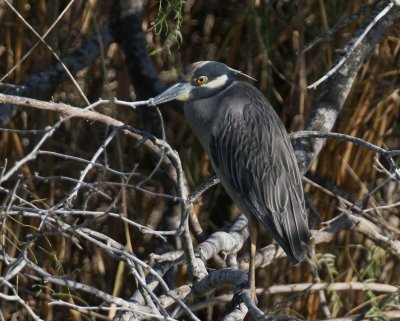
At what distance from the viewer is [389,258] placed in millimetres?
3834

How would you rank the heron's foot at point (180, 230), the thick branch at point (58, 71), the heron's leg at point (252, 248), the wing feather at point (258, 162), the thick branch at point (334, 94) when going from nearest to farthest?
the heron's foot at point (180, 230) → the heron's leg at point (252, 248) → the wing feather at point (258, 162) → the thick branch at point (334, 94) → the thick branch at point (58, 71)

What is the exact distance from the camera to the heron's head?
3.04m

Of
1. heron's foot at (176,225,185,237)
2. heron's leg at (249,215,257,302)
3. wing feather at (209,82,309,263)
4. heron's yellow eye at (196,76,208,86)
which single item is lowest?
heron's leg at (249,215,257,302)

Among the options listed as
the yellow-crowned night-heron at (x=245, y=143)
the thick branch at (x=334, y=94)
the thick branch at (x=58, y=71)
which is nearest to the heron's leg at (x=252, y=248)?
the yellow-crowned night-heron at (x=245, y=143)

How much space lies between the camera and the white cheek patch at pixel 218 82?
311cm

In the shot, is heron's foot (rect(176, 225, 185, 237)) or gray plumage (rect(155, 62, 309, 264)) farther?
gray plumage (rect(155, 62, 309, 264))

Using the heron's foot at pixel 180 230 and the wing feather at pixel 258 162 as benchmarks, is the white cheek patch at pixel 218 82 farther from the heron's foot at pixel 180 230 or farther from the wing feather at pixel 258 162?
the heron's foot at pixel 180 230

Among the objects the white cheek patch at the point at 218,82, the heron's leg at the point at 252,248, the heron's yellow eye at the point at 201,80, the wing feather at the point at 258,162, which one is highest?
the heron's yellow eye at the point at 201,80

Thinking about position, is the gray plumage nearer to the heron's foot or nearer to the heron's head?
the heron's head

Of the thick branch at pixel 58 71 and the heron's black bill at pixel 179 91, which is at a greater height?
the thick branch at pixel 58 71

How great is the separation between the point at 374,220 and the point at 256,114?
877 millimetres

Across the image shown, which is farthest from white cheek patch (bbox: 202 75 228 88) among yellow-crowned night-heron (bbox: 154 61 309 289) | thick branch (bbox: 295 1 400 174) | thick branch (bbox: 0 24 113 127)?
thick branch (bbox: 0 24 113 127)

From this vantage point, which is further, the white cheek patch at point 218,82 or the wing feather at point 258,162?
the white cheek patch at point 218,82

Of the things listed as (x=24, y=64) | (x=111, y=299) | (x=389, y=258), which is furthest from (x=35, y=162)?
(x=111, y=299)
